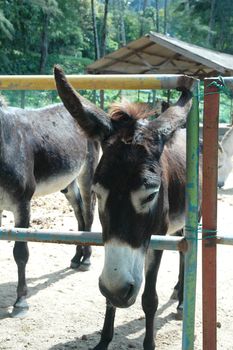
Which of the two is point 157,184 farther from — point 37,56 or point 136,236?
point 37,56

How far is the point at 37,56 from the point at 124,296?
118 ft

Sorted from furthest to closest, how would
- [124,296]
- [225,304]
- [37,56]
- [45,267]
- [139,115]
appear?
[37,56] < [45,267] < [225,304] < [139,115] < [124,296]

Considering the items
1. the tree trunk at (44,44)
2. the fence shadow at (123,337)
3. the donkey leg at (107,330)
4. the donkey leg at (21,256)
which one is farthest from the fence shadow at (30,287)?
the tree trunk at (44,44)

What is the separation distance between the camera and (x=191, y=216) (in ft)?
7.91

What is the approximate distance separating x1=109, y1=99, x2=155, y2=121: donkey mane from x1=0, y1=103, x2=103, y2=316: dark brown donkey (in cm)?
84

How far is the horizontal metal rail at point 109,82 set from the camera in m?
2.39

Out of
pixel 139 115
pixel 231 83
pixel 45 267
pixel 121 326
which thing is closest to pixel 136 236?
pixel 139 115

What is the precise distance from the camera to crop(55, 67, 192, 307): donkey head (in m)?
2.30

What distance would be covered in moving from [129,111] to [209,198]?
0.66m

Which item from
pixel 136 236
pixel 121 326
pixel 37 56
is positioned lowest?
pixel 121 326

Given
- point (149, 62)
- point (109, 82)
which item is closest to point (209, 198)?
point (109, 82)

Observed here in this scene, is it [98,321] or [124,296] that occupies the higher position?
[124,296]

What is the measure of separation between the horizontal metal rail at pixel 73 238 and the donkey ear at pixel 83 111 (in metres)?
0.52

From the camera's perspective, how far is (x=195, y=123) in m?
2.37
